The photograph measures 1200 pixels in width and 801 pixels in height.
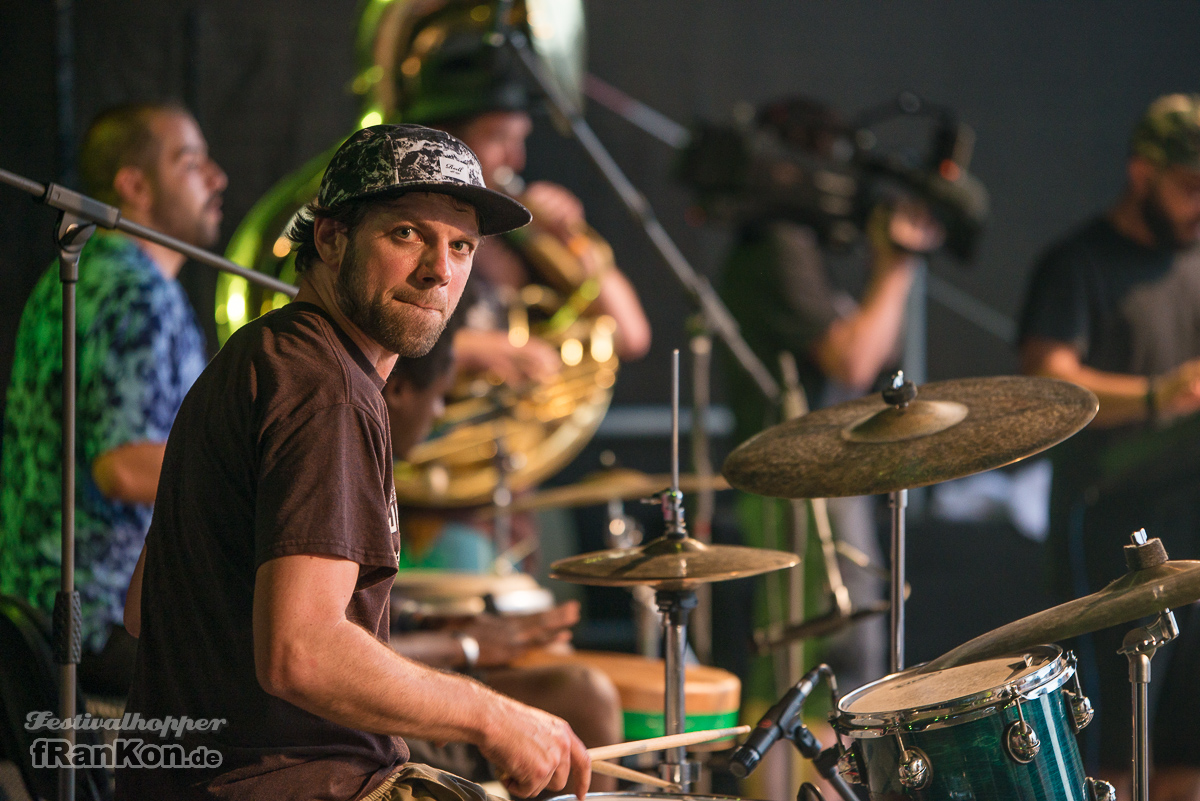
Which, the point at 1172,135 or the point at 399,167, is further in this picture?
the point at 1172,135

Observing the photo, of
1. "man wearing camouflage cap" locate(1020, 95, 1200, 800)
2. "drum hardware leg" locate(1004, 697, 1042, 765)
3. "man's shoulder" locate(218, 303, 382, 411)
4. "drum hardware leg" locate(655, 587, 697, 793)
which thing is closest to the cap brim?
"man's shoulder" locate(218, 303, 382, 411)

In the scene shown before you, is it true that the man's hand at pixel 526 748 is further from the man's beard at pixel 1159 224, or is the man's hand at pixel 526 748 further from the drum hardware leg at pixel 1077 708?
the man's beard at pixel 1159 224

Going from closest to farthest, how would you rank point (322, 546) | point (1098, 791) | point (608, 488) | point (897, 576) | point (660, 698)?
point (322, 546) → point (1098, 791) → point (897, 576) → point (660, 698) → point (608, 488)

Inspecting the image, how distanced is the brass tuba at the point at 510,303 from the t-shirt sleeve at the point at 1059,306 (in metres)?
1.26

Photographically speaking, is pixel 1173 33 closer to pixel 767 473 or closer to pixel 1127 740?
pixel 1127 740

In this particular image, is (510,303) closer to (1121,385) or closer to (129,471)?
(129,471)

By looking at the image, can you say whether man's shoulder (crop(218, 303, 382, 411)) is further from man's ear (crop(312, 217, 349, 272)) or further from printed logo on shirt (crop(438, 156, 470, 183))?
printed logo on shirt (crop(438, 156, 470, 183))

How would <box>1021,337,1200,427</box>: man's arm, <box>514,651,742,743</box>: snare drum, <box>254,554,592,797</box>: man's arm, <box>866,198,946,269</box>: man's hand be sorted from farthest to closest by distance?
<box>866,198,946,269</box>: man's hand < <box>1021,337,1200,427</box>: man's arm < <box>514,651,742,743</box>: snare drum < <box>254,554,592,797</box>: man's arm

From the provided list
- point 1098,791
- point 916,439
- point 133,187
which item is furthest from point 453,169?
point 133,187

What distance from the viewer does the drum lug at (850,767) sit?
1622 millimetres

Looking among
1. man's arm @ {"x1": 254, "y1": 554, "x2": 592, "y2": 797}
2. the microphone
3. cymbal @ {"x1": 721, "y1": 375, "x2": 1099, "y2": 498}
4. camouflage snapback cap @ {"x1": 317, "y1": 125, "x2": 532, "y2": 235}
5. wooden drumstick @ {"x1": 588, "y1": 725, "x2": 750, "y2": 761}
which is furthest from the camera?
cymbal @ {"x1": 721, "y1": 375, "x2": 1099, "y2": 498}

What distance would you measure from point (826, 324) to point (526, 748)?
2.29m

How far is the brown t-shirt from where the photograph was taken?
122 centimetres

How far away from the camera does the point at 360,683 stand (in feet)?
3.90
